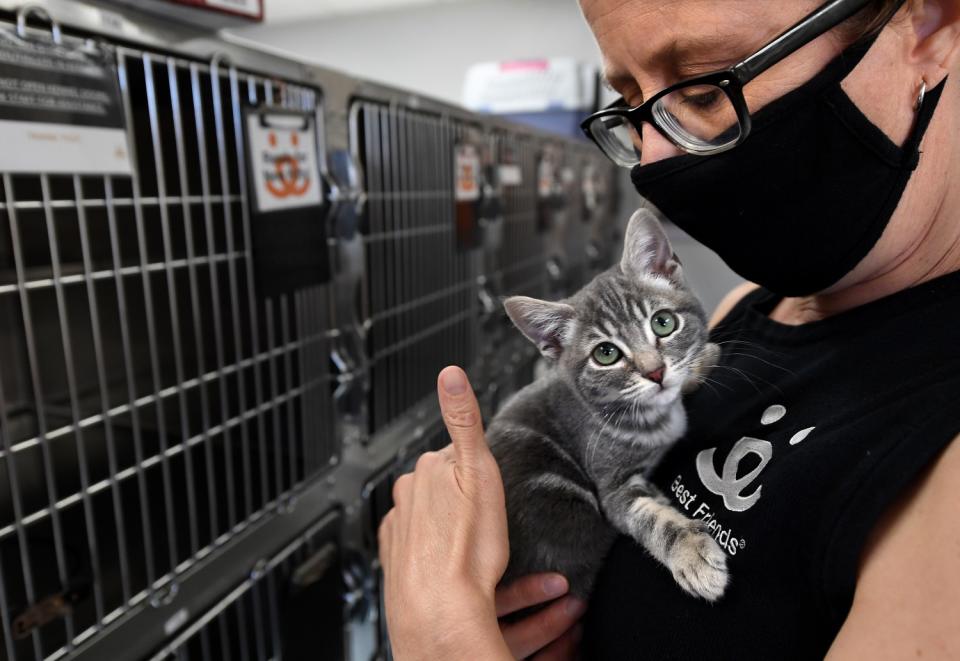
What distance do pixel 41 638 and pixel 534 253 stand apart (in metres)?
1.82

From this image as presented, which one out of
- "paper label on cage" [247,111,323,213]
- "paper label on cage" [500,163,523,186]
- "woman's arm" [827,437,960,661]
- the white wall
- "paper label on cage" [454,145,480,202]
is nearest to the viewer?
"woman's arm" [827,437,960,661]

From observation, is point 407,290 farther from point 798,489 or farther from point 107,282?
point 798,489

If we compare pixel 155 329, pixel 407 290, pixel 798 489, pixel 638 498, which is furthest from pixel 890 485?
pixel 407 290

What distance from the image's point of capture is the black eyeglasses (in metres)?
0.53

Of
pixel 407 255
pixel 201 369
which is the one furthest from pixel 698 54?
pixel 407 255

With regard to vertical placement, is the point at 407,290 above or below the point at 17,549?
above

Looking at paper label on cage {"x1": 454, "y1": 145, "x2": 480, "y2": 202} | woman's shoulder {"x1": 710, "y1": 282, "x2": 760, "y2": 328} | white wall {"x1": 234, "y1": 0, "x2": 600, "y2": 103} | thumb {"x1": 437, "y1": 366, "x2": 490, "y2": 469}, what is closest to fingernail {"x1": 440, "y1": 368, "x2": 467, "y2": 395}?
thumb {"x1": 437, "y1": 366, "x2": 490, "y2": 469}

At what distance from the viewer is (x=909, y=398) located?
1.71ft

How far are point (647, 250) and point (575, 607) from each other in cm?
44

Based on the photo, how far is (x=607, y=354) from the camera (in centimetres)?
78

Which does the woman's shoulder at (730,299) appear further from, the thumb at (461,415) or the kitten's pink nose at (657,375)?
the thumb at (461,415)

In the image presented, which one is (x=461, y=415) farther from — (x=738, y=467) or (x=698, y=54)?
(x=698, y=54)

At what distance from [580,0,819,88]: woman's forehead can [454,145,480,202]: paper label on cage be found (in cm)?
98

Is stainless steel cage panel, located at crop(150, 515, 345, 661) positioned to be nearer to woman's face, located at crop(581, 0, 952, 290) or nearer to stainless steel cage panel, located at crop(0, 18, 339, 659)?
stainless steel cage panel, located at crop(0, 18, 339, 659)
